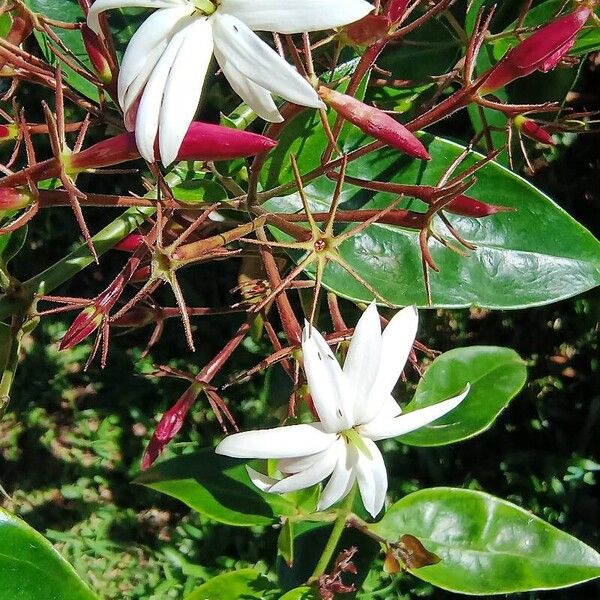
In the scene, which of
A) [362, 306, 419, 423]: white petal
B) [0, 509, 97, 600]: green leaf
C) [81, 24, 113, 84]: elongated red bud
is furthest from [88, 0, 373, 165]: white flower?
[0, 509, 97, 600]: green leaf

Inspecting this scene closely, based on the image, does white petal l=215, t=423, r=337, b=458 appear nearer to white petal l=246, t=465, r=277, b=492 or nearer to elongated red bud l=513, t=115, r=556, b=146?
white petal l=246, t=465, r=277, b=492

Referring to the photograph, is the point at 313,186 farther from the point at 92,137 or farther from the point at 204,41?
the point at 92,137

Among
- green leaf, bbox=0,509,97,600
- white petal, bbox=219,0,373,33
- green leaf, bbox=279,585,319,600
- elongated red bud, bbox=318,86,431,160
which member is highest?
white petal, bbox=219,0,373,33

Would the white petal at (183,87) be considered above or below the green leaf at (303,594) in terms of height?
above

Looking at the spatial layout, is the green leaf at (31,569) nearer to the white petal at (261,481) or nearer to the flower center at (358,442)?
the white petal at (261,481)

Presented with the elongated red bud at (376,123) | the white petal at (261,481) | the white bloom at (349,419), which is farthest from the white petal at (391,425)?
the elongated red bud at (376,123)

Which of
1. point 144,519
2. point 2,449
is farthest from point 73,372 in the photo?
point 144,519

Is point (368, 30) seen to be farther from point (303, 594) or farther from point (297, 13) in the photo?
point (303, 594)
